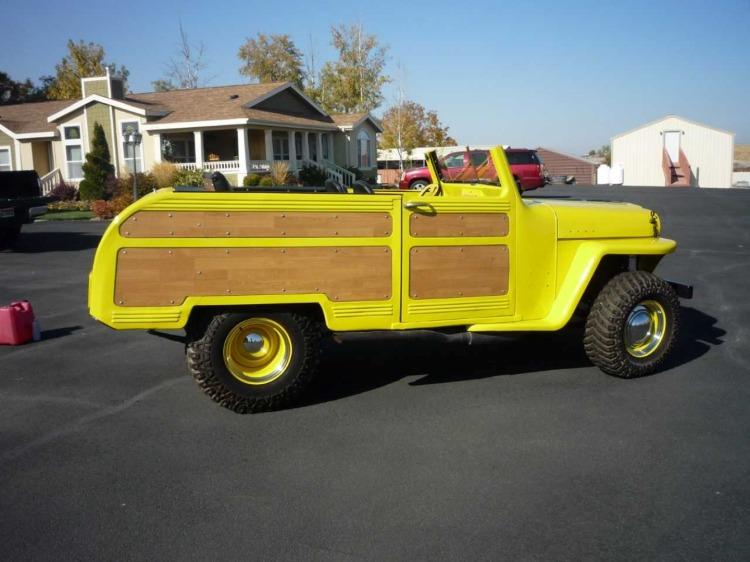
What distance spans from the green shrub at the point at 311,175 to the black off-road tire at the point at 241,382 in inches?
1115

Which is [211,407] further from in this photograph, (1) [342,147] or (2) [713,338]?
(1) [342,147]

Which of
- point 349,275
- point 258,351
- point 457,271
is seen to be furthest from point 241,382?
point 457,271

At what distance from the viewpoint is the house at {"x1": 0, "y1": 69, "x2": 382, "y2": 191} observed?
3064cm

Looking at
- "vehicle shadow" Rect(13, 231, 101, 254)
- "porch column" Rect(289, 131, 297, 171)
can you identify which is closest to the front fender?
"vehicle shadow" Rect(13, 231, 101, 254)

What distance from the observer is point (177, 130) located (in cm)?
3112

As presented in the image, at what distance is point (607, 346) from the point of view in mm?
5738

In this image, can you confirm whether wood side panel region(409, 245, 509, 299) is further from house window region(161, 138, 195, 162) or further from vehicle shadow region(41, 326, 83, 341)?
house window region(161, 138, 195, 162)

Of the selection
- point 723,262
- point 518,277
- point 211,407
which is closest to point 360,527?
point 211,407

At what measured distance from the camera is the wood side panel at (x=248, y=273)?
15.5ft

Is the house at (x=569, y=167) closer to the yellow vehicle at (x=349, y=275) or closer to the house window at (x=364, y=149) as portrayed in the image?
the house window at (x=364, y=149)

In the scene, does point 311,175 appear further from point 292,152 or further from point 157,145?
point 157,145

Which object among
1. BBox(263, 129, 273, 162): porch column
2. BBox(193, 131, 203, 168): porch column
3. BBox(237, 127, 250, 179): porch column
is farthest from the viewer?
BBox(263, 129, 273, 162): porch column

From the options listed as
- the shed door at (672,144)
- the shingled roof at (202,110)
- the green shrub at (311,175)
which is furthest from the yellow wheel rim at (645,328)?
the shed door at (672,144)

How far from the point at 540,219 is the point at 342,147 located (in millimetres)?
35017
